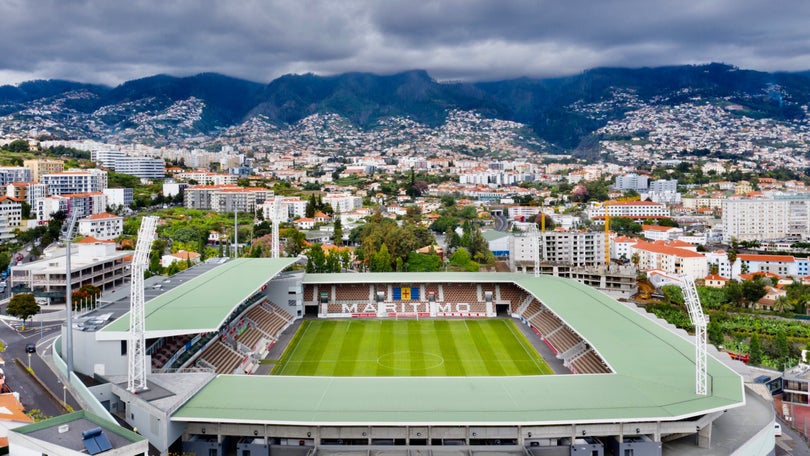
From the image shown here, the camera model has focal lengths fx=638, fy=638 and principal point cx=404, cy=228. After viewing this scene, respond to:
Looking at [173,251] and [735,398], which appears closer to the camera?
[735,398]

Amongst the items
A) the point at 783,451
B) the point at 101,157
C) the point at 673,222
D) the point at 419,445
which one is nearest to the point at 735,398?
the point at 783,451

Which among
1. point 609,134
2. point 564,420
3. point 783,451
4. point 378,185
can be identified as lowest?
point 783,451

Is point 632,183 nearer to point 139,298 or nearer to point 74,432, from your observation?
point 139,298

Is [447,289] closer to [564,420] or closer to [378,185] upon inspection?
[564,420]

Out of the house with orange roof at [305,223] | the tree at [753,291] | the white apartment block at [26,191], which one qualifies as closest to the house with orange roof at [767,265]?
the tree at [753,291]

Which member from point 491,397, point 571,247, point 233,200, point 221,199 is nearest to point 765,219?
→ point 571,247

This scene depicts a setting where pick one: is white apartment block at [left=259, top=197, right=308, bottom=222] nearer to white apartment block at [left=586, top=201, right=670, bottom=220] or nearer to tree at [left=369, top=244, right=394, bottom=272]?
tree at [left=369, top=244, right=394, bottom=272]

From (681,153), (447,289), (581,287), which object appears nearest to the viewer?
(581,287)
